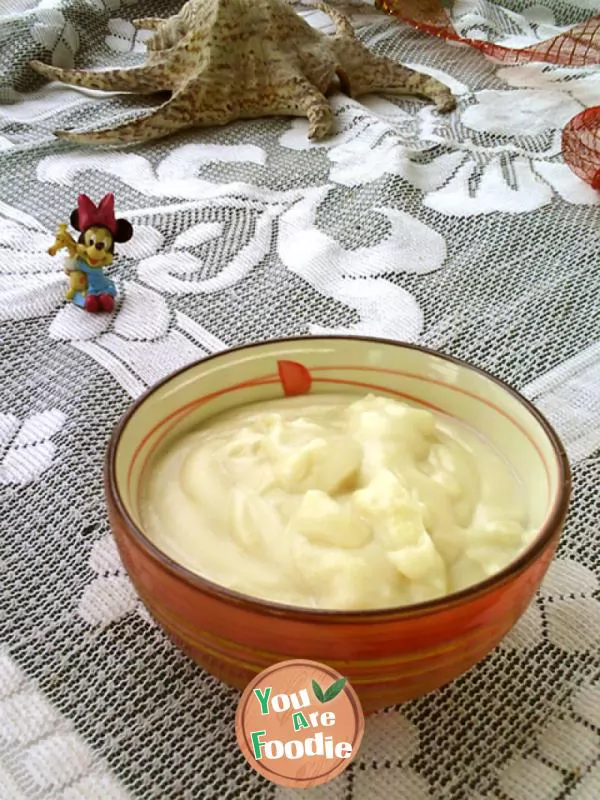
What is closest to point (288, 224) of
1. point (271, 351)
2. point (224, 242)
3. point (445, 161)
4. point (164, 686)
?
point (224, 242)

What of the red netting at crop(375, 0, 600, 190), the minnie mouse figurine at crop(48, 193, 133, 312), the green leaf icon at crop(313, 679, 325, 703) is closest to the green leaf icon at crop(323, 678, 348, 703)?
the green leaf icon at crop(313, 679, 325, 703)

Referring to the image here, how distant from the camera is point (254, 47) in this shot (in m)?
0.87

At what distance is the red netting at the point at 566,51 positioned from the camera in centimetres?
76

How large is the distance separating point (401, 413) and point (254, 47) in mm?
641

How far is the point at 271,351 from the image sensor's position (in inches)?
15.0

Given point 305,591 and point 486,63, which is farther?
point 486,63

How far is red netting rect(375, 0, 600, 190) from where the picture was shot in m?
0.76

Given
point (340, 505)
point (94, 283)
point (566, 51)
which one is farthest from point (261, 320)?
point (566, 51)

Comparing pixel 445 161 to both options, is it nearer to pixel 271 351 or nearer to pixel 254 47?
pixel 254 47

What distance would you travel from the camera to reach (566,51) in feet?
3.33

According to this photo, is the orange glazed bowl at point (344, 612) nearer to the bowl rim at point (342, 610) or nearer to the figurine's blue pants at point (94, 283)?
the bowl rim at point (342, 610)

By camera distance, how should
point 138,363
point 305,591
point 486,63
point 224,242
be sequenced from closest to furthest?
1. point 305,591
2. point 138,363
3. point 224,242
4. point 486,63

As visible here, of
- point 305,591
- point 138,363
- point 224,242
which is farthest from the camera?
point 224,242

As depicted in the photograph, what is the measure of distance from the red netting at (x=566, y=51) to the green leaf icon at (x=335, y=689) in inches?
22.9
